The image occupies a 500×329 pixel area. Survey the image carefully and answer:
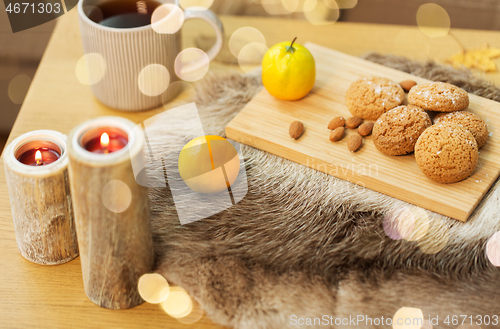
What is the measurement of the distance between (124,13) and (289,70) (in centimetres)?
33

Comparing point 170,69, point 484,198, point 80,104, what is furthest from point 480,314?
point 80,104

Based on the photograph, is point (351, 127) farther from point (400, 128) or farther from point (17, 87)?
point (17, 87)

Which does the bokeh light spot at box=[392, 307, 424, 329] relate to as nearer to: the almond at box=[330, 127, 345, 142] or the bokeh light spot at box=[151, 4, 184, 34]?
the almond at box=[330, 127, 345, 142]

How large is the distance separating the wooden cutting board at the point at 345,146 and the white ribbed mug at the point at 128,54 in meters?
0.17

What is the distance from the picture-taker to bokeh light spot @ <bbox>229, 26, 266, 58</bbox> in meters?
0.99

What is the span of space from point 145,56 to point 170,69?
64 mm

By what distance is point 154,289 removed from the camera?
1.90ft

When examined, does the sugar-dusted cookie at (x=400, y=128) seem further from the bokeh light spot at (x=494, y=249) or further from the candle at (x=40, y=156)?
the candle at (x=40, y=156)

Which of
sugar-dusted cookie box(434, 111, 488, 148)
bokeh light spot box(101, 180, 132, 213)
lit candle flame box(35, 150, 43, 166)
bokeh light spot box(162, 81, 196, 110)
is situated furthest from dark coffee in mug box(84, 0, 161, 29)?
sugar-dusted cookie box(434, 111, 488, 148)

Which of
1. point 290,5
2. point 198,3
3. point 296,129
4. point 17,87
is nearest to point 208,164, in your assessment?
point 296,129

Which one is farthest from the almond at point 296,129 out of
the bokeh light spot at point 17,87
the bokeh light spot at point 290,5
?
the bokeh light spot at point 17,87

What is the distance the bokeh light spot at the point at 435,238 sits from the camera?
611 millimetres

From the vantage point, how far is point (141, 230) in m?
0.52

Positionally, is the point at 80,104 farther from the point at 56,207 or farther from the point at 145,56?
the point at 56,207
